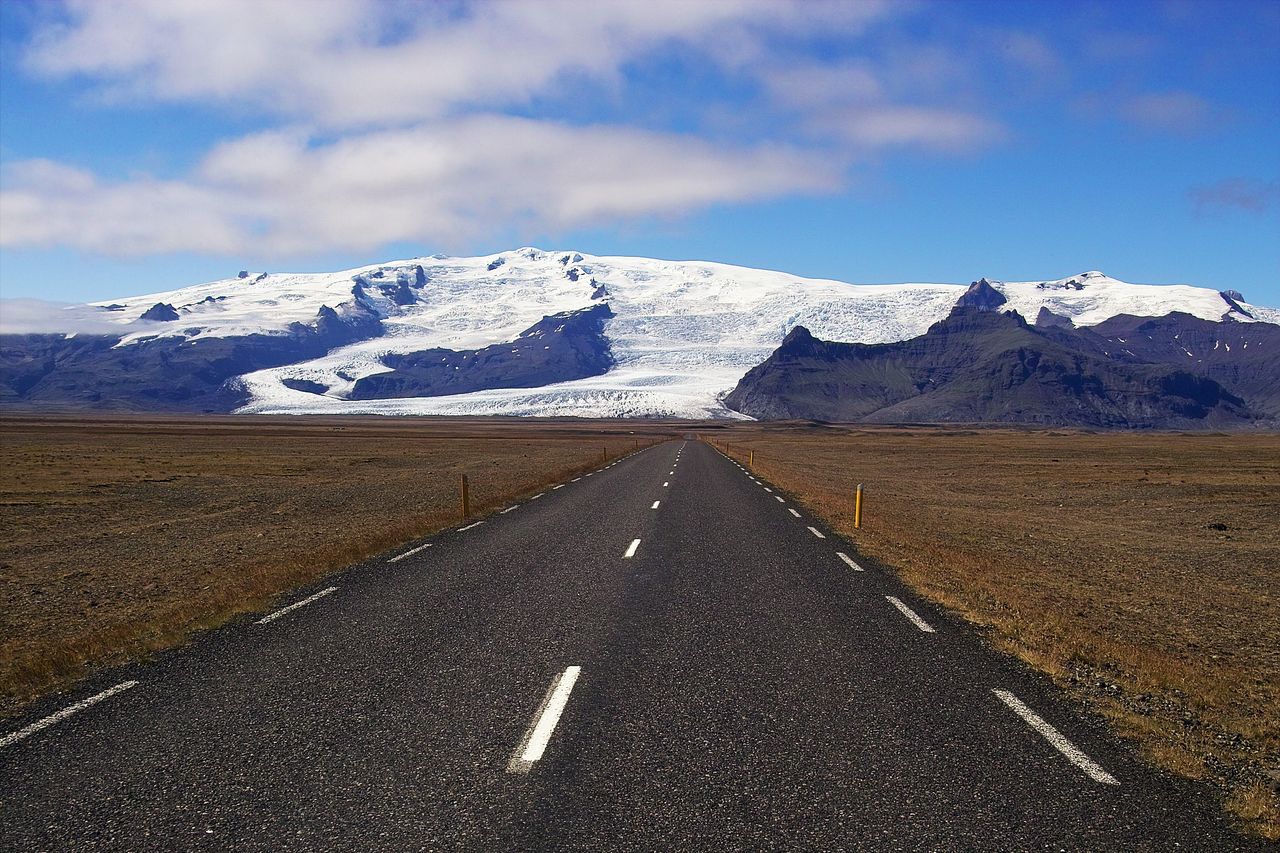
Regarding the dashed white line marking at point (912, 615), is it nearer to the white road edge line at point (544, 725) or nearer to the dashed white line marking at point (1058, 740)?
the dashed white line marking at point (1058, 740)

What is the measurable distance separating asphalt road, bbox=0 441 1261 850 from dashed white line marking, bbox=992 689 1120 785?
26mm

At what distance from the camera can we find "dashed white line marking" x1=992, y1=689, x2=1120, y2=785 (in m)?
5.85

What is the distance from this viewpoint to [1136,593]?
1422cm

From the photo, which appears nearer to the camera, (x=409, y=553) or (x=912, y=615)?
(x=912, y=615)

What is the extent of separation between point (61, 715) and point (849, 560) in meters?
11.9

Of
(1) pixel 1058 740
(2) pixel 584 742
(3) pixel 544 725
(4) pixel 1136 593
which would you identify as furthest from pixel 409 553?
(4) pixel 1136 593

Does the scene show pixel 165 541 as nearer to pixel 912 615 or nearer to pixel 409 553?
pixel 409 553

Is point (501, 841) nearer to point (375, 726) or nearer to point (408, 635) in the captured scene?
point (375, 726)

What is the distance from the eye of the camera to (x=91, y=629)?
10.8 meters

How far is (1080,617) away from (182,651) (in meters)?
11.4

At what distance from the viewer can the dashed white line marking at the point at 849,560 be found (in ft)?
47.3

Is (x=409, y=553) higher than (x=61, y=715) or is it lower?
lower

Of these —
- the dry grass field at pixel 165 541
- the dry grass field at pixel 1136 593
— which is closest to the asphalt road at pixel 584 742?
the dry grass field at pixel 1136 593

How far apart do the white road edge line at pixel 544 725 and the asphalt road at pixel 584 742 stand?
0.08 ft
